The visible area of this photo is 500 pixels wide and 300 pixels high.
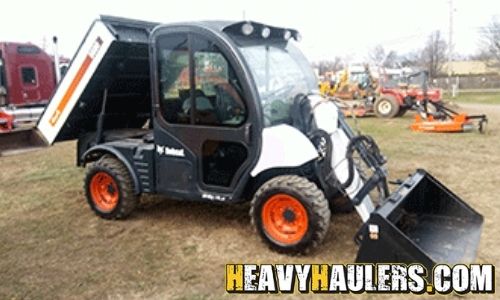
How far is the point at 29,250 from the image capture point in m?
4.69

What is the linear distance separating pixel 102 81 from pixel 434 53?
43.8 meters

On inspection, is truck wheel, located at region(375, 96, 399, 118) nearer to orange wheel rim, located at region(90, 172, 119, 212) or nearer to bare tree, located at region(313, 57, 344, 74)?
orange wheel rim, located at region(90, 172, 119, 212)

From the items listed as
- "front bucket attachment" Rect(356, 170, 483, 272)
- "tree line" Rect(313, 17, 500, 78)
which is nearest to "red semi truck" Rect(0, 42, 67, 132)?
"front bucket attachment" Rect(356, 170, 483, 272)

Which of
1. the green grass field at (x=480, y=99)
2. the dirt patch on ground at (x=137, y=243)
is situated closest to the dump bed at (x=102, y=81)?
the dirt patch on ground at (x=137, y=243)

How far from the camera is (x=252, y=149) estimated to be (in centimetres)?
449

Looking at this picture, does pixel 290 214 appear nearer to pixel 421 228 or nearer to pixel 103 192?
pixel 421 228

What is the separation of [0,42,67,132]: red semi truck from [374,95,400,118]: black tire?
10807 millimetres

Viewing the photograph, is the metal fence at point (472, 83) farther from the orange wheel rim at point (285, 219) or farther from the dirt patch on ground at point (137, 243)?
the orange wheel rim at point (285, 219)

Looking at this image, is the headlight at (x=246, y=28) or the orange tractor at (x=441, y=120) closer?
the headlight at (x=246, y=28)

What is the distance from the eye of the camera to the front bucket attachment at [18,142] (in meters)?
9.44

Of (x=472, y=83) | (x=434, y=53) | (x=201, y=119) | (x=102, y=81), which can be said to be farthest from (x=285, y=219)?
(x=434, y=53)

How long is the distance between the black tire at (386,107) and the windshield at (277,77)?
1203 cm

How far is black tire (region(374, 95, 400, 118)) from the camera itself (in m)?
16.6

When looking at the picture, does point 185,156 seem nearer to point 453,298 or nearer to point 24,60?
point 453,298
